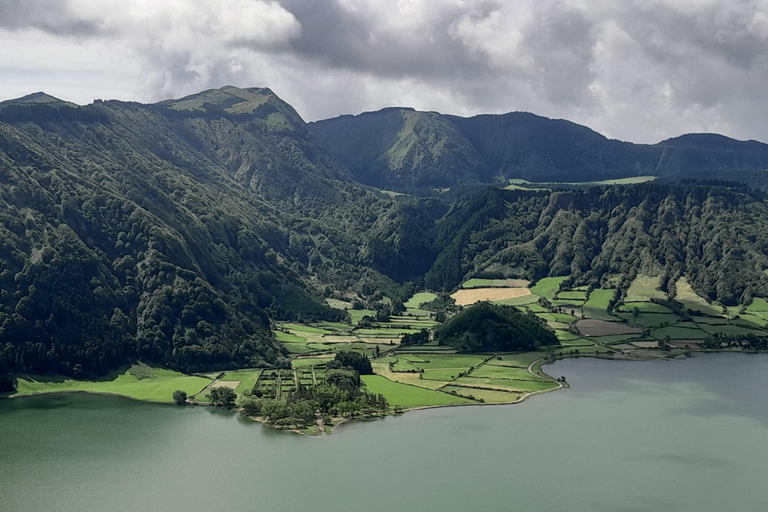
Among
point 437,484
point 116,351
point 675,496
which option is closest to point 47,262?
point 116,351

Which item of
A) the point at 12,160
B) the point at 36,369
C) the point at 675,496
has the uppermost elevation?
the point at 12,160

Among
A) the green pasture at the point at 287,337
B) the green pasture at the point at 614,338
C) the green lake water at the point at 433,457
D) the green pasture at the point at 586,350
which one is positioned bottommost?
the green lake water at the point at 433,457

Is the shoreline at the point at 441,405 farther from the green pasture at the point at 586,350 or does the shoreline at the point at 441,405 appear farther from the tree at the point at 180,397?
the green pasture at the point at 586,350

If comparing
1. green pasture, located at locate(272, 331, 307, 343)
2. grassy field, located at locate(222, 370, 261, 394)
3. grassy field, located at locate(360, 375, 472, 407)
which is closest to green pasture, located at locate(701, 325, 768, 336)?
grassy field, located at locate(360, 375, 472, 407)

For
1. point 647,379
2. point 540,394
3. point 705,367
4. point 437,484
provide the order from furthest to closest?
1. point 705,367
2. point 647,379
3. point 540,394
4. point 437,484

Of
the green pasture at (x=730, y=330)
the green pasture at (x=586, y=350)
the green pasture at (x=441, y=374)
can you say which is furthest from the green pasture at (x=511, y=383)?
the green pasture at (x=730, y=330)

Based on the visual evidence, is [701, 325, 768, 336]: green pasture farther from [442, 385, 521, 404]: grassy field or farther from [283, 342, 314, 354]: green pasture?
[283, 342, 314, 354]: green pasture

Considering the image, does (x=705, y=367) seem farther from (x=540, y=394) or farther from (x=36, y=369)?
(x=36, y=369)
